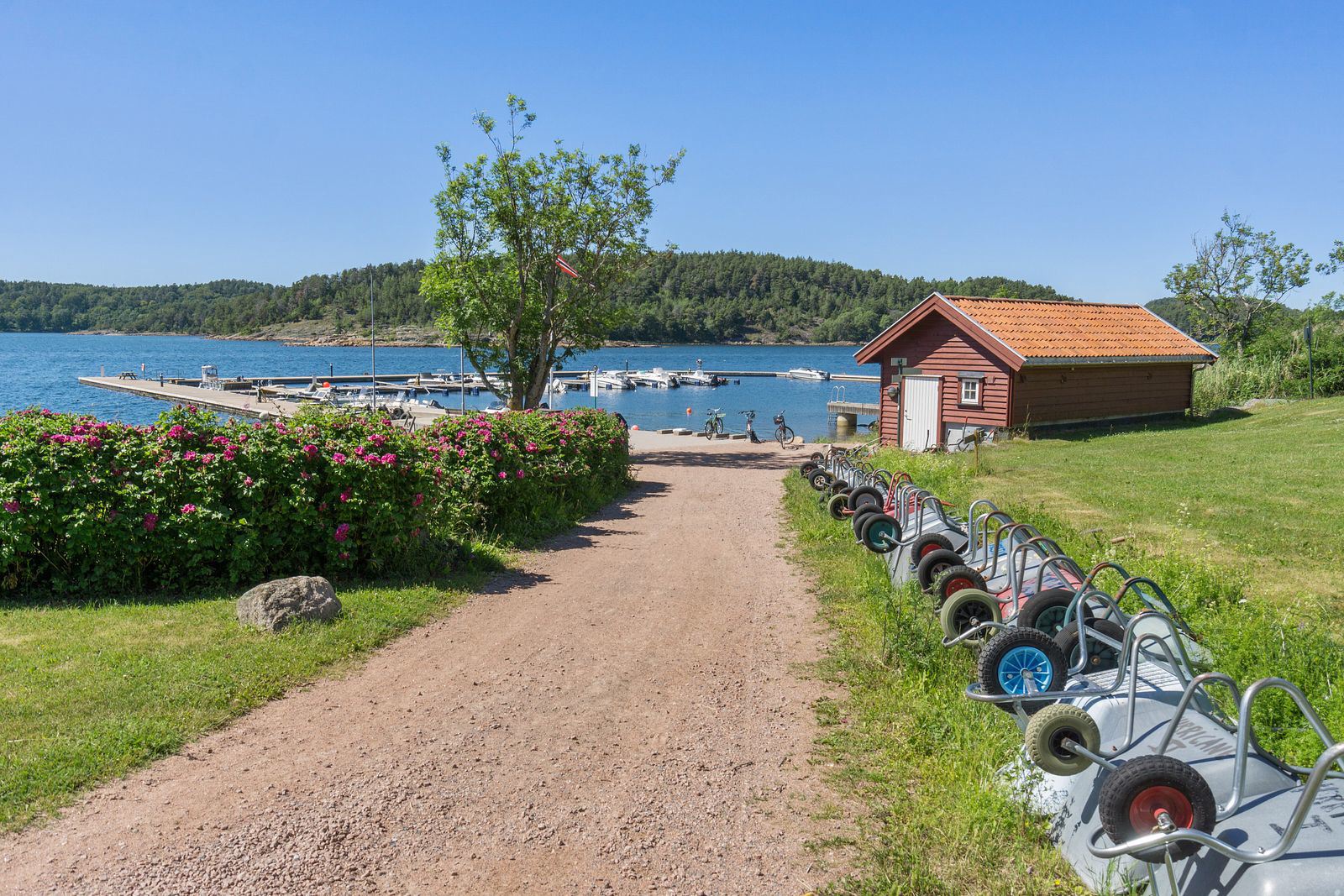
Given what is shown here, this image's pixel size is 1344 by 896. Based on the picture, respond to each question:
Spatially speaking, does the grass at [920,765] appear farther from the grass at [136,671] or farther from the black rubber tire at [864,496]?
the grass at [136,671]

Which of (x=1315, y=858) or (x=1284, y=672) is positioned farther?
(x=1284, y=672)

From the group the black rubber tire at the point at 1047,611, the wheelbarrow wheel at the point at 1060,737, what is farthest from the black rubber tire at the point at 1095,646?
the wheelbarrow wheel at the point at 1060,737

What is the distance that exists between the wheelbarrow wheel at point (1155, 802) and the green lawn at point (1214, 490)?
5157 millimetres

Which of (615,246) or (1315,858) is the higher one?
(615,246)

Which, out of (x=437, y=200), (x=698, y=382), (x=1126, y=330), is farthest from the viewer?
(x=698, y=382)

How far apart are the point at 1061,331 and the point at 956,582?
742 inches

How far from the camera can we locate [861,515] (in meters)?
11.1

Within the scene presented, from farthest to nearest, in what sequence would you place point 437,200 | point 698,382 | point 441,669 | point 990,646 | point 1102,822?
point 698,382 < point 437,200 < point 441,669 < point 990,646 < point 1102,822

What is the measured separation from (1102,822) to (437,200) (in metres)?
23.4

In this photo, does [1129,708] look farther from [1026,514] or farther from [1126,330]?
[1126,330]

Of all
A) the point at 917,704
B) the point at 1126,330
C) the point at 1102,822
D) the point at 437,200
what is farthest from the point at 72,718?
the point at 1126,330

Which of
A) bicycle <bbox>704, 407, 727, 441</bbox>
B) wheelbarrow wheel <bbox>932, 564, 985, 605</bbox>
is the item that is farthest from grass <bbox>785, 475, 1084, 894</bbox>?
bicycle <bbox>704, 407, 727, 441</bbox>

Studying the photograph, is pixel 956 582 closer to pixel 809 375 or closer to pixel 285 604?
pixel 285 604

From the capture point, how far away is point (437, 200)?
24297 millimetres
